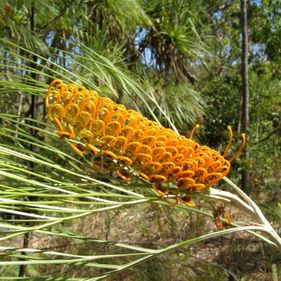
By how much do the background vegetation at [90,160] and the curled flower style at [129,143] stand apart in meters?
0.05

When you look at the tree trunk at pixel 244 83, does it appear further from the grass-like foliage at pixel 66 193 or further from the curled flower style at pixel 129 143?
the curled flower style at pixel 129 143

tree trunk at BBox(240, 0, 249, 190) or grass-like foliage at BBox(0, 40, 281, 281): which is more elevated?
tree trunk at BBox(240, 0, 249, 190)

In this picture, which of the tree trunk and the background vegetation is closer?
the background vegetation

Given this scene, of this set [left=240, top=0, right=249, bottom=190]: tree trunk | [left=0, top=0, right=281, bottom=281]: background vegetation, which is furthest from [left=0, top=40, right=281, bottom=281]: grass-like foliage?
[left=240, top=0, right=249, bottom=190]: tree trunk

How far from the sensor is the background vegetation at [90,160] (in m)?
0.66

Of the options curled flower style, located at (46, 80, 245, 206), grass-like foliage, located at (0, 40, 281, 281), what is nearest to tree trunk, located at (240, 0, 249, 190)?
grass-like foliage, located at (0, 40, 281, 281)

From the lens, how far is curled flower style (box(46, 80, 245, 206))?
59cm

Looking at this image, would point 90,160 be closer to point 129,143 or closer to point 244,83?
point 129,143

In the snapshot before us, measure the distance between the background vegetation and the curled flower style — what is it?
47 mm

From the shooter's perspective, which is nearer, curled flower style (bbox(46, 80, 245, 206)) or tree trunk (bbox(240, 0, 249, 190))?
curled flower style (bbox(46, 80, 245, 206))

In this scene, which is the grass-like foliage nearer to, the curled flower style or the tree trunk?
the curled flower style

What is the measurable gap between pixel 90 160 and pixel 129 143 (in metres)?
0.86

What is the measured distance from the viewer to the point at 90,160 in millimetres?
1433

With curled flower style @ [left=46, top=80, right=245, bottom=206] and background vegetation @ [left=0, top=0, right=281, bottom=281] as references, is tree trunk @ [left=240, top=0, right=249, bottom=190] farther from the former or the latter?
curled flower style @ [left=46, top=80, right=245, bottom=206]
